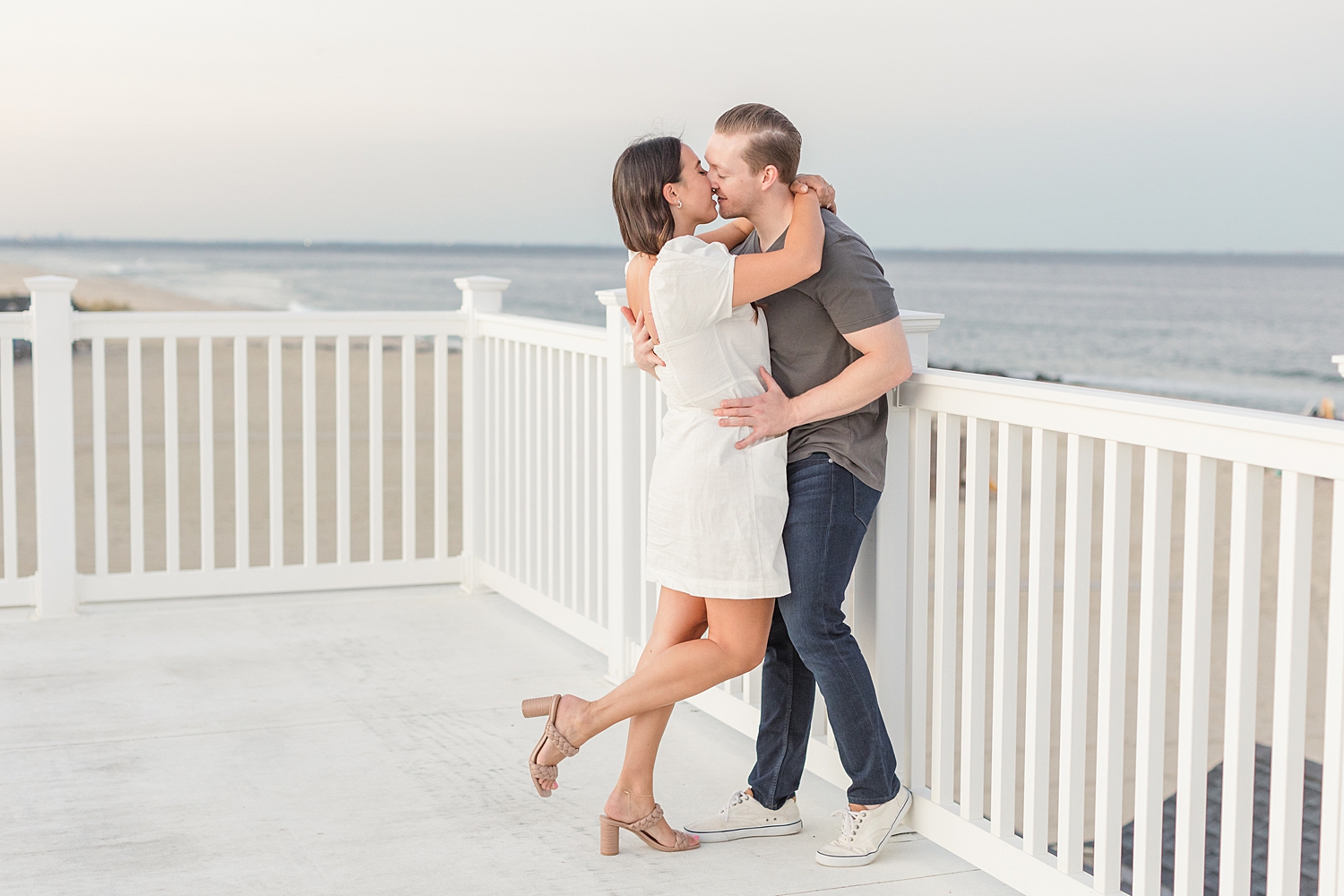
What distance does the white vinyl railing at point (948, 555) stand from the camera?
5.82 feet

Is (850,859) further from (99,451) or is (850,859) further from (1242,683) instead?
(99,451)

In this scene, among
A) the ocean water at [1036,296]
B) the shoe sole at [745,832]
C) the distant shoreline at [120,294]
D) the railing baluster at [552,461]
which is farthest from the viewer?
the distant shoreline at [120,294]

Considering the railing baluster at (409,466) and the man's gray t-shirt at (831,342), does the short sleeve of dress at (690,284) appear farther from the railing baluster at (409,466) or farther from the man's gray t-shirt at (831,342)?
the railing baluster at (409,466)

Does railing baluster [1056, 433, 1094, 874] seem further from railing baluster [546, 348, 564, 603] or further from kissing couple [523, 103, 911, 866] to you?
railing baluster [546, 348, 564, 603]

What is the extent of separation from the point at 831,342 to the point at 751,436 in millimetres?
233

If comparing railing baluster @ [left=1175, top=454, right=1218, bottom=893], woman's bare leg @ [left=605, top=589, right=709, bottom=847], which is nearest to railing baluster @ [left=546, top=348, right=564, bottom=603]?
woman's bare leg @ [left=605, top=589, right=709, bottom=847]

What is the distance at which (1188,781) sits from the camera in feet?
6.22

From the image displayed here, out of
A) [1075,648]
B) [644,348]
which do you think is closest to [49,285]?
[644,348]

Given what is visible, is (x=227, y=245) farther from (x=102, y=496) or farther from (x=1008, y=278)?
(x=102, y=496)

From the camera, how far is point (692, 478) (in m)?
2.29

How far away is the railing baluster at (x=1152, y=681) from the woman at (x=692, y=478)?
0.62 metres

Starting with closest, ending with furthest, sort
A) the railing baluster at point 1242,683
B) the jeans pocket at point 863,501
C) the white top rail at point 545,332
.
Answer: the railing baluster at point 1242,683 → the jeans pocket at point 863,501 → the white top rail at point 545,332

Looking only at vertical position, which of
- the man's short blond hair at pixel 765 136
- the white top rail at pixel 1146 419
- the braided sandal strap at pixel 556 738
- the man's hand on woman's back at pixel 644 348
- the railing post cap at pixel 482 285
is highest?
the man's short blond hair at pixel 765 136

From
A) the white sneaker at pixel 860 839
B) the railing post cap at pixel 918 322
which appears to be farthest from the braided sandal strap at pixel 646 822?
the railing post cap at pixel 918 322
